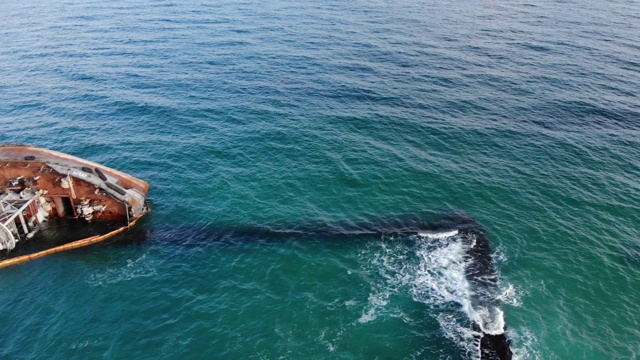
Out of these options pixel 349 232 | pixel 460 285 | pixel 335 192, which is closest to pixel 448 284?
pixel 460 285

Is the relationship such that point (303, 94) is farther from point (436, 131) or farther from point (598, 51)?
point (598, 51)

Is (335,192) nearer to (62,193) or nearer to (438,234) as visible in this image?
(438,234)

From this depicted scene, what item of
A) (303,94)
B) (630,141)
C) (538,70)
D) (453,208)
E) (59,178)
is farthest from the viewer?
(538,70)

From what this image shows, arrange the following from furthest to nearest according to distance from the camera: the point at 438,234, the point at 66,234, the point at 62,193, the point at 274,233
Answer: the point at 62,193 < the point at 274,233 < the point at 438,234 < the point at 66,234

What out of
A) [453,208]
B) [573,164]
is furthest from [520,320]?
[573,164]

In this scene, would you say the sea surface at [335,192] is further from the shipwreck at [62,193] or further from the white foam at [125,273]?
the shipwreck at [62,193]

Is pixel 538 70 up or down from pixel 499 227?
up
